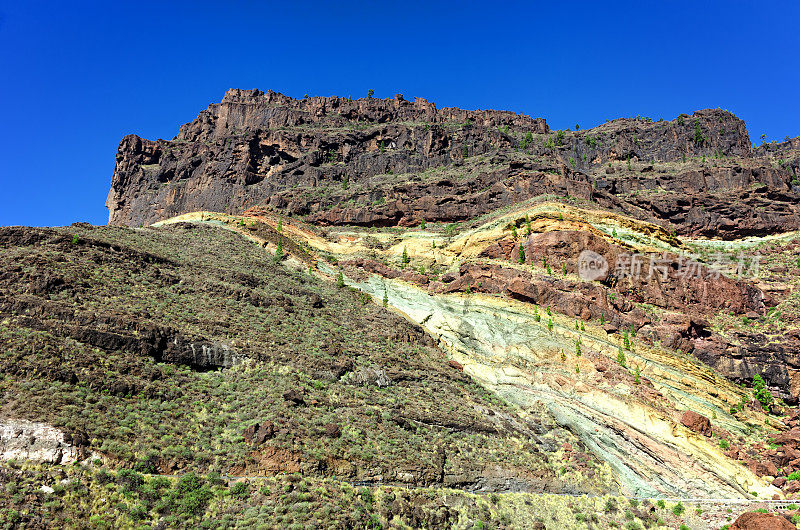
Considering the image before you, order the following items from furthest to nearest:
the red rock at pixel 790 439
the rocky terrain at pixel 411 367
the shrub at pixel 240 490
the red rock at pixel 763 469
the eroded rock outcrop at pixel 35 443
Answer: the red rock at pixel 790 439 < the red rock at pixel 763 469 < the rocky terrain at pixel 411 367 < the shrub at pixel 240 490 < the eroded rock outcrop at pixel 35 443

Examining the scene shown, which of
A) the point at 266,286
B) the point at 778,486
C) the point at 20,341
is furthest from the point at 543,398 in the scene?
the point at 20,341

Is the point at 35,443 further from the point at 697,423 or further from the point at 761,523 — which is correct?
the point at 697,423

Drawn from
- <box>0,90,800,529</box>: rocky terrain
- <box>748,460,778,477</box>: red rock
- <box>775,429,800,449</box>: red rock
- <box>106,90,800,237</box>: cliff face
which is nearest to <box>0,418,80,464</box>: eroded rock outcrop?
<box>0,90,800,529</box>: rocky terrain

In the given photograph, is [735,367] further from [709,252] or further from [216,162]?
[216,162]

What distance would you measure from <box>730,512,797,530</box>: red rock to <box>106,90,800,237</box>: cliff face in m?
47.2

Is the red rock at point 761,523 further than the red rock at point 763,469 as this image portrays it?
No

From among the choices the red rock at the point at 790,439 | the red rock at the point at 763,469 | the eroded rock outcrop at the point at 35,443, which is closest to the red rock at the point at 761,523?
the red rock at the point at 763,469

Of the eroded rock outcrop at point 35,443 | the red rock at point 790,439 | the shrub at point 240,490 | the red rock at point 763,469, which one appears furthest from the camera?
the red rock at point 790,439

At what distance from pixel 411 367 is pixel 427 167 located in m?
64.5

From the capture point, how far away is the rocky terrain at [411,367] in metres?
17.6

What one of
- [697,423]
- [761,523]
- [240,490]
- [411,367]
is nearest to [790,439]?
[697,423]

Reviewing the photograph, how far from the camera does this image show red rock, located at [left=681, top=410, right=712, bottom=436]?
29.5m

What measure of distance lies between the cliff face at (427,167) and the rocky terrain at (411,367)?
1378 mm

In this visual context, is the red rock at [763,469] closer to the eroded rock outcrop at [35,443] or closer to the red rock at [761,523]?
the red rock at [761,523]
